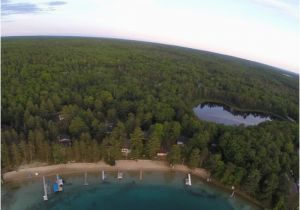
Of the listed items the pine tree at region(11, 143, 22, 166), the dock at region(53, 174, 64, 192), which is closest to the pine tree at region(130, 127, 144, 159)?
the dock at region(53, 174, 64, 192)

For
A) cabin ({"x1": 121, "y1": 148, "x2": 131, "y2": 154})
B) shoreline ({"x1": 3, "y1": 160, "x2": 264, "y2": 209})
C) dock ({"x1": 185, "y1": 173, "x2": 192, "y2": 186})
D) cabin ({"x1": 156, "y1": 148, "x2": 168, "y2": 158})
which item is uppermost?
cabin ({"x1": 121, "y1": 148, "x2": 131, "y2": 154})

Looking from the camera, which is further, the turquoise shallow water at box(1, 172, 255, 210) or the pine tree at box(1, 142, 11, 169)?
the pine tree at box(1, 142, 11, 169)

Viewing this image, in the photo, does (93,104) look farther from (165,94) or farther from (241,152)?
(241,152)

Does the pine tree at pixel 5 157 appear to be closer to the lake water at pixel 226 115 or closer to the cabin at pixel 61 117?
the cabin at pixel 61 117

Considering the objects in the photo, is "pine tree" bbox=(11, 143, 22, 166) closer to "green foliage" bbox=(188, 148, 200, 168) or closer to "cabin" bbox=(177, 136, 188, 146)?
"green foliage" bbox=(188, 148, 200, 168)

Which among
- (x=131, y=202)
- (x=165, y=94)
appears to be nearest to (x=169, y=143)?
(x=131, y=202)

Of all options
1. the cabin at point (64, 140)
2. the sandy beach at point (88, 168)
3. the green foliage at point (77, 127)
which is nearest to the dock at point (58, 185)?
the sandy beach at point (88, 168)

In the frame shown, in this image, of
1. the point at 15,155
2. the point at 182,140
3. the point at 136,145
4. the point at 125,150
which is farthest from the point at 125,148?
the point at 15,155
